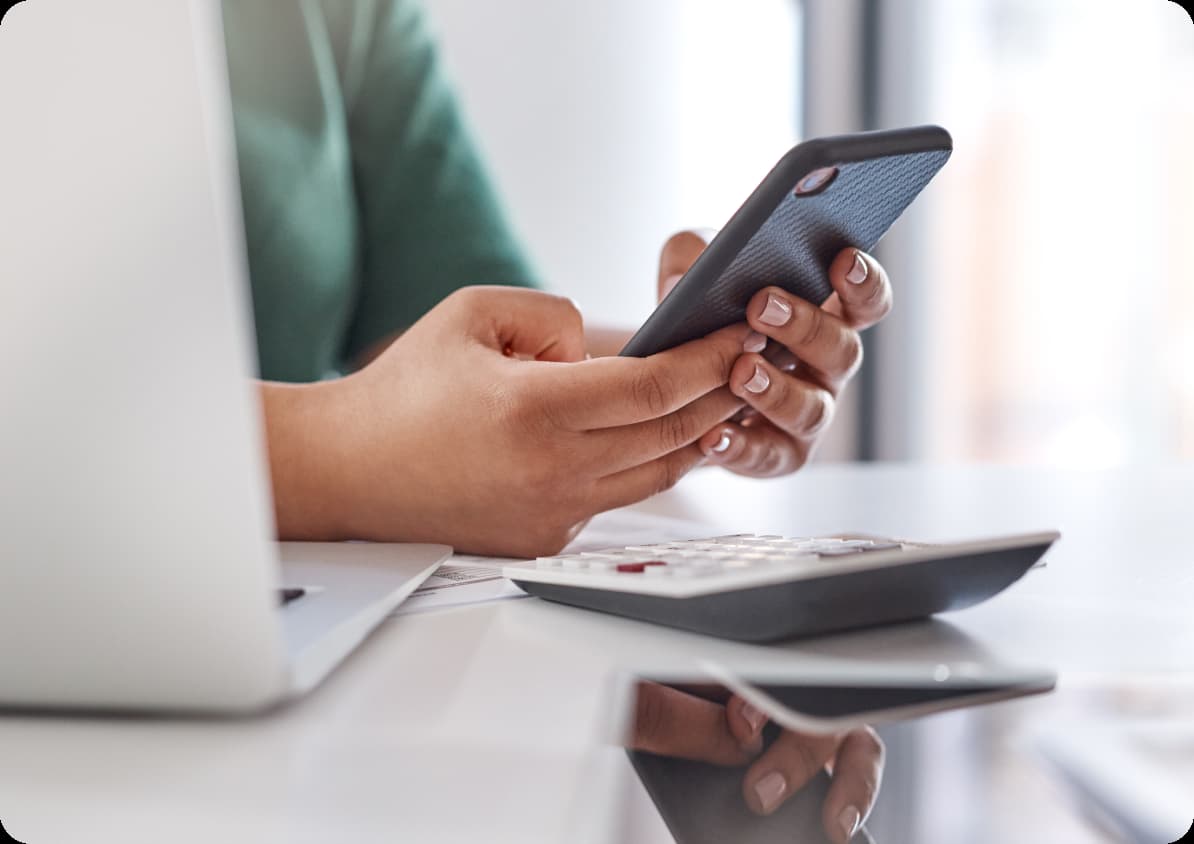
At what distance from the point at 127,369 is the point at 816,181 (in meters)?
0.25

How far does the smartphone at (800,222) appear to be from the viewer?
0.37m

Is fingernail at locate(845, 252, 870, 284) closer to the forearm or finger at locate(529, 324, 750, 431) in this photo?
finger at locate(529, 324, 750, 431)

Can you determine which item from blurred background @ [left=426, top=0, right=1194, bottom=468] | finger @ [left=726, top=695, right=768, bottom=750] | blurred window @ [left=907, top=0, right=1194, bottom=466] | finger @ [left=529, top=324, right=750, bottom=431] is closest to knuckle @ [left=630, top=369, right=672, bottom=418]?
finger @ [left=529, top=324, right=750, bottom=431]

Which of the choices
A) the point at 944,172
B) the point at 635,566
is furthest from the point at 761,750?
the point at 944,172

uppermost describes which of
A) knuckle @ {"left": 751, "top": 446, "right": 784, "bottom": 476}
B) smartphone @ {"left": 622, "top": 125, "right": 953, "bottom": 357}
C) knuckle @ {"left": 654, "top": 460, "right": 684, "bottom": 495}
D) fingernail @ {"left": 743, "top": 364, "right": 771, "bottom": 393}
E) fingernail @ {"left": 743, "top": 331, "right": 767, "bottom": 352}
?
smartphone @ {"left": 622, "top": 125, "right": 953, "bottom": 357}

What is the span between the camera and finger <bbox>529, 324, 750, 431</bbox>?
45 cm

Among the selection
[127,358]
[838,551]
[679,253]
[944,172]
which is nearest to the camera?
[127,358]

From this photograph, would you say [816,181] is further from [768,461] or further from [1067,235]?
[1067,235]

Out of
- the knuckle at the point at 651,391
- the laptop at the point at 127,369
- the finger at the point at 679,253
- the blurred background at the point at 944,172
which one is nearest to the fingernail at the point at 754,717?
the laptop at the point at 127,369

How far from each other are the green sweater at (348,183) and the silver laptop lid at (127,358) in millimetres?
799

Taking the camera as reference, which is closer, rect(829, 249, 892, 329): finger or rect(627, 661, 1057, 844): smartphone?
rect(627, 661, 1057, 844): smartphone

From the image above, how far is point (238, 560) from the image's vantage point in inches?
8.8

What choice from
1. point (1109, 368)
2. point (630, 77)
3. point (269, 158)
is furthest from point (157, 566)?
point (1109, 368)

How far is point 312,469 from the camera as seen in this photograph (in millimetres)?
505
